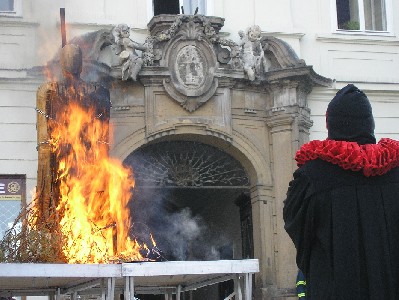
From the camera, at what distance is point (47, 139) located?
31.0ft

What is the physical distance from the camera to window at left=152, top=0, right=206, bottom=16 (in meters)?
13.8

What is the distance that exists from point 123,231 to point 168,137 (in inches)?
75.2

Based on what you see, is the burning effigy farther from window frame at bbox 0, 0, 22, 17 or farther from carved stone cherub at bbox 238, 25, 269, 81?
carved stone cherub at bbox 238, 25, 269, 81

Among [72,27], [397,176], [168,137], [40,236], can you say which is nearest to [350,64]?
[168,137]

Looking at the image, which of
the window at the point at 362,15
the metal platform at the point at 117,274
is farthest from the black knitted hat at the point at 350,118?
the window at the point at 362,15

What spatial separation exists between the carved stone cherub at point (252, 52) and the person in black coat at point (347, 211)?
30.0 feet

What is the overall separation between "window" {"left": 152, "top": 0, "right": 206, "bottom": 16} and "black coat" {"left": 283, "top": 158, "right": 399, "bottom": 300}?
32.9 ft

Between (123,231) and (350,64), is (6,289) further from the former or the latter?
(350,64)

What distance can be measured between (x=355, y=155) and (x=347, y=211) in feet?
0.85

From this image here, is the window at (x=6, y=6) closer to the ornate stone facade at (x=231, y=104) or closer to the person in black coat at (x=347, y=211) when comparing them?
the ornate stone facade at (x=231, y=104)

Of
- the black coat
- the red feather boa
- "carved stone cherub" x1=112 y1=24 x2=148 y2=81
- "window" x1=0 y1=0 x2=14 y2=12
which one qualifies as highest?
"window" x1=0 y1=0 x2=14 y2=12

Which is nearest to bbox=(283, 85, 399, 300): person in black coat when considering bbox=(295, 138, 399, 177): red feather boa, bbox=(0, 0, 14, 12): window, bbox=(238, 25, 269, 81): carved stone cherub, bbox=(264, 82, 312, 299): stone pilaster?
bbox=(295, 138, 399, 177): red feather boa

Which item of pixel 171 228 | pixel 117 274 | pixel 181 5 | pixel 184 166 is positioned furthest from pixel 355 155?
Answer: pixel 171 228

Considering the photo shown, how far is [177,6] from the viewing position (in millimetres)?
14023
